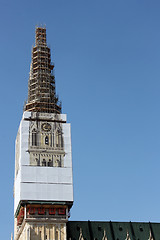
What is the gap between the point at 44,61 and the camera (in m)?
112

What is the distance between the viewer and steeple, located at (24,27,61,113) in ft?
337

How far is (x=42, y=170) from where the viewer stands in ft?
300

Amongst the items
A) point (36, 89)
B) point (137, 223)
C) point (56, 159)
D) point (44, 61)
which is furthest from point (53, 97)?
point (137, 223)

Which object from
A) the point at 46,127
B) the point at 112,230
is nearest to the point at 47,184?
the point at 46,127

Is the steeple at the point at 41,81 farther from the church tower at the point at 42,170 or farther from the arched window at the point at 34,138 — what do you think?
the arched window at the point at 34,138

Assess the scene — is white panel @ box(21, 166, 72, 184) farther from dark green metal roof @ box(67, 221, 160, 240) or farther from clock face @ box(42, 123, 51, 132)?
dark green metal roof @ box(67, 221, 160, 240)

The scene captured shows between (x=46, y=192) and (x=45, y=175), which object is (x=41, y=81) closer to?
(x=45, y=175)

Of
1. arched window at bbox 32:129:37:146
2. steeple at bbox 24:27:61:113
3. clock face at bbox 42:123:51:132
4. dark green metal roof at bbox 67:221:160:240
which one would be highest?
steeple at bbox 24:27:61:113

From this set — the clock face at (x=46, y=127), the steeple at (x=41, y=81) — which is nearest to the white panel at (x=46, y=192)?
the clock face at (x=46, y=127)

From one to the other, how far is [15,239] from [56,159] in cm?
1897

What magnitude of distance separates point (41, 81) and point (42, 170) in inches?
973

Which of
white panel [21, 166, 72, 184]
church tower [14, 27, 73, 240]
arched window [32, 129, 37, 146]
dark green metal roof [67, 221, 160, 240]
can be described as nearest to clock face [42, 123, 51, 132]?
church tower [14, 27, 73, 240]

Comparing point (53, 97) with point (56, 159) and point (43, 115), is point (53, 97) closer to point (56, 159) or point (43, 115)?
point (43, 115)

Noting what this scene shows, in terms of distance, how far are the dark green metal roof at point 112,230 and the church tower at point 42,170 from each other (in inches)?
299
